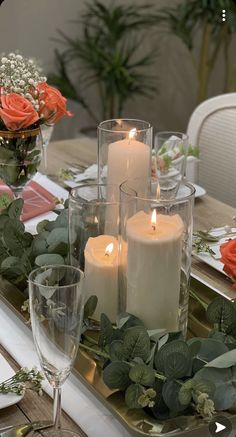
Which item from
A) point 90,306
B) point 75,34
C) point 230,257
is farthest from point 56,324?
point 75,34

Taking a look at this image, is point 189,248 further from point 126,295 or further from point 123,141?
point 123,141

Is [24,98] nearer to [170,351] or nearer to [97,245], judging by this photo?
[97,245]

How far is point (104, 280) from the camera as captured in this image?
3.93 ft

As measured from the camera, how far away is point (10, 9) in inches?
154

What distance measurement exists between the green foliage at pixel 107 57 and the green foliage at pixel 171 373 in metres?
3.11

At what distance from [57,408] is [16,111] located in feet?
2.39

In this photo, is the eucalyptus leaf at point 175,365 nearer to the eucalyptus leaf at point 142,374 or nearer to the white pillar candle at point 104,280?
the eucalyptus leaf at point 142,374

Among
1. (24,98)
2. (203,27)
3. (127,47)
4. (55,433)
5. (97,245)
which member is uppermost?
(24,98)

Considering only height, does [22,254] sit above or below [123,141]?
below

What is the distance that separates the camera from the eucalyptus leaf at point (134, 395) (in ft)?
3.23

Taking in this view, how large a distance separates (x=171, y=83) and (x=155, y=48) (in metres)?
0.23

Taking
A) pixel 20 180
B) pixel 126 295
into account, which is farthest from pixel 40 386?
pixel 20 180

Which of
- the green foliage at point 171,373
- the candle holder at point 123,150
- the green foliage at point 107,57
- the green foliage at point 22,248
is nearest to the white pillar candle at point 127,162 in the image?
the candle holder at point 123,150

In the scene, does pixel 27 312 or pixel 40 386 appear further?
pixel 27 312
